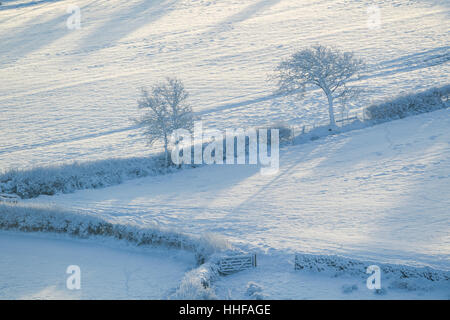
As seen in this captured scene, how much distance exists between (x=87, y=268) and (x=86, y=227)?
8.47ft

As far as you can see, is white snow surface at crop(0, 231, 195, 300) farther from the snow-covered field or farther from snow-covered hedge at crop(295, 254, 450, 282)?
snow-covered hedge at crop(295, 254, 450, 282)

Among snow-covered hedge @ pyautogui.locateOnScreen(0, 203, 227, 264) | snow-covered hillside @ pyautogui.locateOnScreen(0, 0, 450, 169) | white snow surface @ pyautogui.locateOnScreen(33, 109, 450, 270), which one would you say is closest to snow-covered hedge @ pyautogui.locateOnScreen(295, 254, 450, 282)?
white snow surface @ pyautogui.locateOnScreen(33, 109, 450, 270)

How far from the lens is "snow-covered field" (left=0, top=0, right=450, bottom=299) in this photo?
1314 cm

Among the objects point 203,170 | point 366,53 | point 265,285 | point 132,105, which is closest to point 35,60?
point 132,105

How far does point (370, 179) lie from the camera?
754 inches

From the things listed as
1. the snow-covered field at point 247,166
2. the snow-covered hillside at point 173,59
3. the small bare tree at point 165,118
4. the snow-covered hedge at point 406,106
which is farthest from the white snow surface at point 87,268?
the snow-covered hedge at point 406,106

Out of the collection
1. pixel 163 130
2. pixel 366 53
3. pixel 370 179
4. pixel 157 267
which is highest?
pixel 366 53

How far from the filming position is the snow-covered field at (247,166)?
43.1ft

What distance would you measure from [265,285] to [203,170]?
11250 mm

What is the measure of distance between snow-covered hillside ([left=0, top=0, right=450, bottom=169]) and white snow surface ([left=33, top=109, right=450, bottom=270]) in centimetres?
515

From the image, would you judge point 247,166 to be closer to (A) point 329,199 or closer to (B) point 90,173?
(A) point 329,199

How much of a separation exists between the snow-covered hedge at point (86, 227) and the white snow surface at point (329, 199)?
77 centimetres
